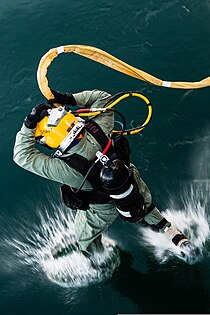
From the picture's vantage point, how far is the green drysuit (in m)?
4.19

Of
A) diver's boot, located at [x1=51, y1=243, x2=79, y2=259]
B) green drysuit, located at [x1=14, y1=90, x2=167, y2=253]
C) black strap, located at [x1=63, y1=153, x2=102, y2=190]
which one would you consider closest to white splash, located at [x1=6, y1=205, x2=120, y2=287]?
diver's boot, located at [x1=51, y1=243, x2=79, y2=259]

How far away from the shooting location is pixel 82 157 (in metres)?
4.16

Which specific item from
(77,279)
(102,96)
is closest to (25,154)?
(102,96)

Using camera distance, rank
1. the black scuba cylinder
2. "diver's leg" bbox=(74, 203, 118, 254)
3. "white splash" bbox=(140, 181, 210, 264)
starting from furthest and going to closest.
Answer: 1. "white splash" bbox=(140, 181, 210, 264)
2. "diver's leg" bbox=(74, 203, 118, 254)
3. the black scuba cylinder

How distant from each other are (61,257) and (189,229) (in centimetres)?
170

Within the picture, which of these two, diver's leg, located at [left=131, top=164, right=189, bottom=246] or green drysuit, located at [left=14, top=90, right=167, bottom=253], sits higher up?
green drysuit, located at [left=14, top=90, right=167, bottom=253]

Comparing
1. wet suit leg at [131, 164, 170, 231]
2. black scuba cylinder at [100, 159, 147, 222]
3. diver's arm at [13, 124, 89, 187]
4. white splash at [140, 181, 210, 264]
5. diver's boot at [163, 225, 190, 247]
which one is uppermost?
diver's arm at [13, 124, 89, 187]

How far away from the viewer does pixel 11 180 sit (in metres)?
6.34

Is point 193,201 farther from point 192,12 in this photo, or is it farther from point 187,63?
point 192,12

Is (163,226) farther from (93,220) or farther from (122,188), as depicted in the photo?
(122,188)

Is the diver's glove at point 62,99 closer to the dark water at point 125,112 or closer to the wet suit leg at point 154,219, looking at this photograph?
the wet suit leg at point 154,219

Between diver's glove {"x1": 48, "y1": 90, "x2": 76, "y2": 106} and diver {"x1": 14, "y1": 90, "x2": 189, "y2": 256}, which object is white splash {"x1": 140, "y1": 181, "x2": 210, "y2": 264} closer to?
diver {"x1": 14, "y1": 90, "x2": 189, "y2": 256}

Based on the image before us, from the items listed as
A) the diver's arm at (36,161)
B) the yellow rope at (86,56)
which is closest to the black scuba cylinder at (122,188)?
the diver's arm at (36,161)

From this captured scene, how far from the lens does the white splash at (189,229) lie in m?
5.38
